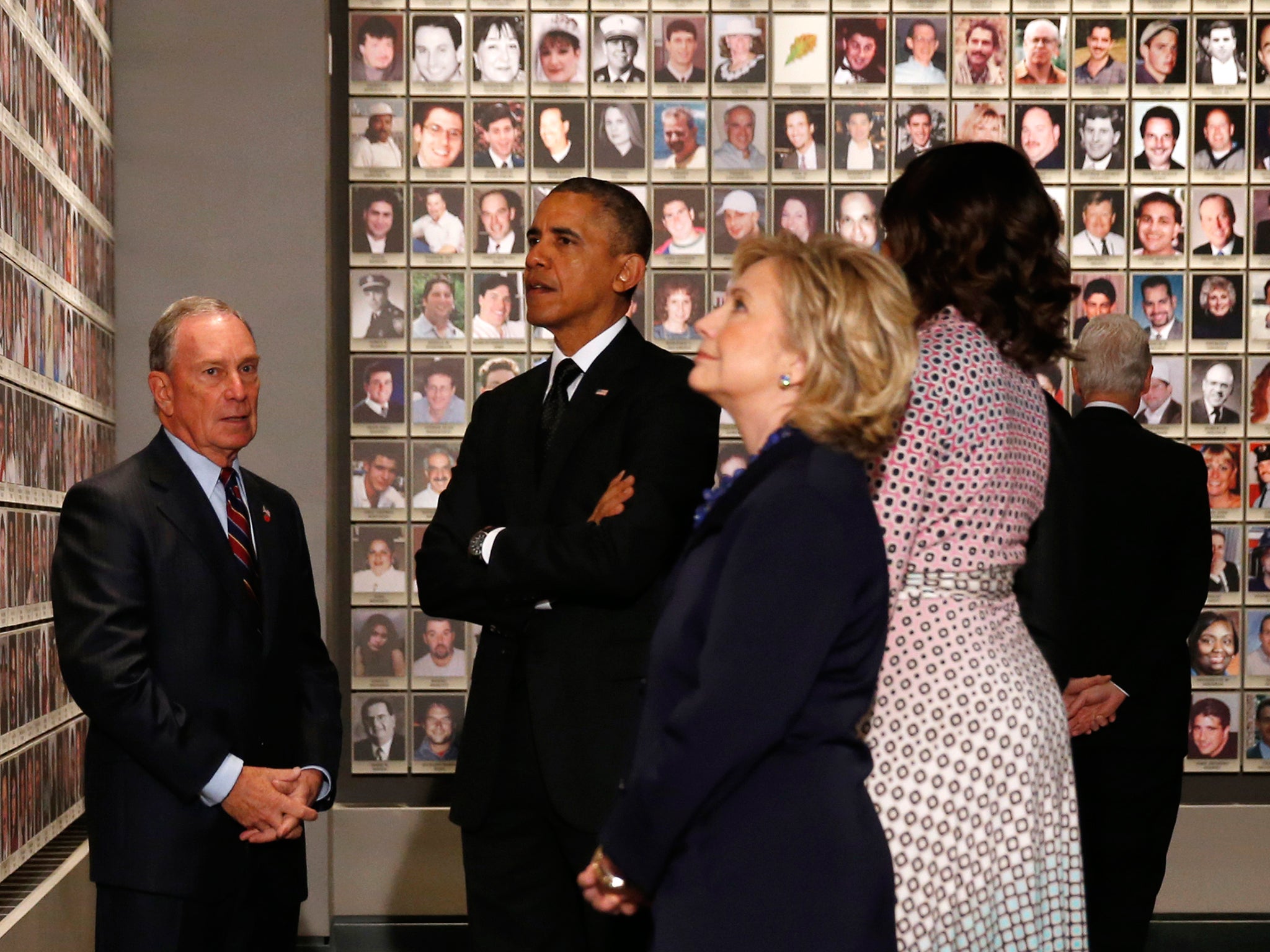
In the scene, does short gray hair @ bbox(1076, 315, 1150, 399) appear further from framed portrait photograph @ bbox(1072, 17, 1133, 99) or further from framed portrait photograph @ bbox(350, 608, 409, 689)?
framed portrait photograph @ bbox(350, 608, 409, 689)

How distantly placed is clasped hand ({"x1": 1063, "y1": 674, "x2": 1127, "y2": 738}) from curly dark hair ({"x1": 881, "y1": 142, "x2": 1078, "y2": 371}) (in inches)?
50.5

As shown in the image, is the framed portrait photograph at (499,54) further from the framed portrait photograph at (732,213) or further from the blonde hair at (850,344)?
the blonde hair at (850,344)

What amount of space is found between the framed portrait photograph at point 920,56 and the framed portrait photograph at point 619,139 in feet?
2.78

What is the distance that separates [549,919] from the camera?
8.73 feet

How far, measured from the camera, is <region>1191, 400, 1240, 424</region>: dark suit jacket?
4.59 metres

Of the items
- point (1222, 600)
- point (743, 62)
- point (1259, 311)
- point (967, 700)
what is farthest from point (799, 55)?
point (967, 700)

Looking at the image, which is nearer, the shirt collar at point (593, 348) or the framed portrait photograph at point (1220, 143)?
the shirt collar at point (593, 348)

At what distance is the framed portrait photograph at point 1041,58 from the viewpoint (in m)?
4.54

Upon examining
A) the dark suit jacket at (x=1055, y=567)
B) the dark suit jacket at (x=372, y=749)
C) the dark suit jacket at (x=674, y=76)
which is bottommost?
the dark suit jacket at (x=372, y=749)

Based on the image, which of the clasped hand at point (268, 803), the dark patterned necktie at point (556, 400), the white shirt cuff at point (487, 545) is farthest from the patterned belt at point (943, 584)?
the clasped hand at point (268, 803)

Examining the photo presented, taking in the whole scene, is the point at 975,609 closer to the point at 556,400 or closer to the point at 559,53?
the point at 556,400

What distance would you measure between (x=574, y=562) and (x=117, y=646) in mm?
815

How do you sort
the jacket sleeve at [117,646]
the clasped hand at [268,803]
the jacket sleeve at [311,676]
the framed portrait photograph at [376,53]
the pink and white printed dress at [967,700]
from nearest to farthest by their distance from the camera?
the pink and white printed dress at [967,700]
the jacket sleeve at [117,646]
the clasped hand at [268,803]
the jacket sleeve at [311,676]
the framed portrait photograph at [376,53]

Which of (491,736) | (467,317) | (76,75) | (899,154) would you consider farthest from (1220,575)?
(76,75)
